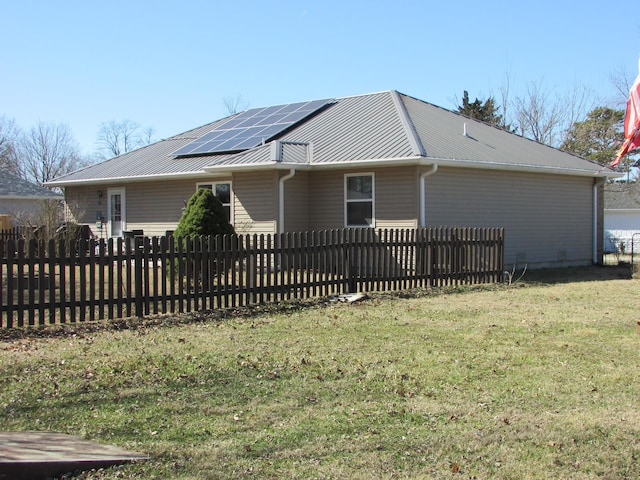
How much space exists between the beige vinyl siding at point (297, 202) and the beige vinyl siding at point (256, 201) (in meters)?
0.33

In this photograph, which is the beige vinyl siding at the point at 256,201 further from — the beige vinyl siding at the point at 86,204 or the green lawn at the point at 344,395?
the green lawn at the point at 344,395

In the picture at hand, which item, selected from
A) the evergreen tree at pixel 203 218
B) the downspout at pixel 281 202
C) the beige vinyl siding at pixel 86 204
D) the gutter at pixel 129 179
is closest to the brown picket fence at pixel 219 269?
the evergreen tree at pixel 203 218

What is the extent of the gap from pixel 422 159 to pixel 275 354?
869 centimetres

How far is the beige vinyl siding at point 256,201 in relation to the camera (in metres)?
17.0

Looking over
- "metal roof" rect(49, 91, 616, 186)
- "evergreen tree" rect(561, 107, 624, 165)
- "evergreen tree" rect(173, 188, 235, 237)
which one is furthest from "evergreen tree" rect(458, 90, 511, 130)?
"evergreen tree" rect(173, 188, 235, 237)

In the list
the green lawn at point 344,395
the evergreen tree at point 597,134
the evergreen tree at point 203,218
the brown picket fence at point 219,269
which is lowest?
the green lawn at point 344,395

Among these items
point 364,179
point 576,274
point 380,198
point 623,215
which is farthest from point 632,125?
point 623,215

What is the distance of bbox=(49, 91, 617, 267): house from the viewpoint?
1645 centimetres

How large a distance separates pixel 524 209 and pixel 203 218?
10.0 m

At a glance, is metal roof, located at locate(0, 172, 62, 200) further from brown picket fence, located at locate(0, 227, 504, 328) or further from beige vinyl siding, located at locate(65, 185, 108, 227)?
brown picket fence, located at locate(0, 227, 504, 328)

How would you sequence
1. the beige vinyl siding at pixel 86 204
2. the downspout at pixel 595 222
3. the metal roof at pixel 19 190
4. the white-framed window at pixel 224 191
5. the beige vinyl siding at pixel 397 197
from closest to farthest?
the beige vinyl siding at pixel 397 197 < the white-framed window at pixel 224 191 < the downspout at pixel 595 222 < the beige vinyl siding at pixel 86 204 < the metal roof at pixel 19 190

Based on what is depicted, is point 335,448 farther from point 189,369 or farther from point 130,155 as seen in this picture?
point 130,155

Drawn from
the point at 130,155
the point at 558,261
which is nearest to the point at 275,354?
the point at 558,261

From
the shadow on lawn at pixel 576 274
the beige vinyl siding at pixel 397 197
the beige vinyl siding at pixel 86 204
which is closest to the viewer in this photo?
the beige vinyl siding at pixel 397 197
